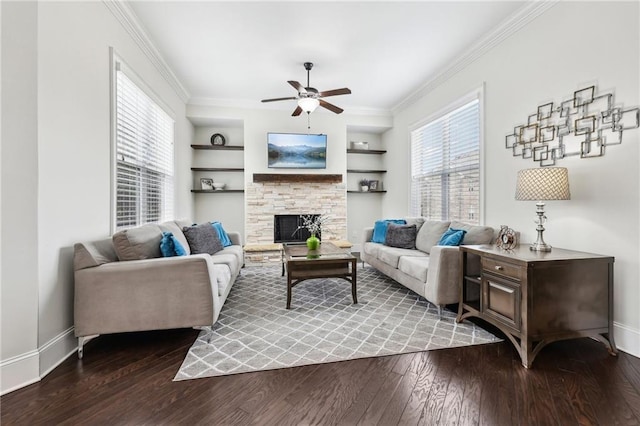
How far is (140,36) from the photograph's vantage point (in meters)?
3.14

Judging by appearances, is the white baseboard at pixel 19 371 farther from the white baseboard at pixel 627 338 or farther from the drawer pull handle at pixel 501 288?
the white baseboard at pixel 627 338

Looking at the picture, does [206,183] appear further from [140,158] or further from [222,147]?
[140,158]

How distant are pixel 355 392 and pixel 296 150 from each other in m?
4.62

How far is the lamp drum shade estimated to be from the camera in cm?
227

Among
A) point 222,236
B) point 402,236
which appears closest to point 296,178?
point 222,236

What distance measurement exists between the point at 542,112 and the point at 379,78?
2298 mm

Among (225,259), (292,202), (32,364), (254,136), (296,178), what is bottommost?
(32,364)

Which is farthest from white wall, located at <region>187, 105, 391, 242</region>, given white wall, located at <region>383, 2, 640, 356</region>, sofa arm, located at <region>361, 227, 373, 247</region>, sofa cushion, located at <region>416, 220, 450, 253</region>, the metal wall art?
the metal wall art

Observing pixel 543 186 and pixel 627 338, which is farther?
pixel 543 186

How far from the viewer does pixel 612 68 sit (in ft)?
7.25

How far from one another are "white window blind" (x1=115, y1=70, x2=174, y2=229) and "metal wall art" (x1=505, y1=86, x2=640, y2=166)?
159 inches

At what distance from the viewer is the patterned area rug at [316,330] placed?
2.07 meters

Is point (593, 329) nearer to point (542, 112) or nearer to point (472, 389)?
point (472, 389)

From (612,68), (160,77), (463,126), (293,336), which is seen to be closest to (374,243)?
(463,126)
